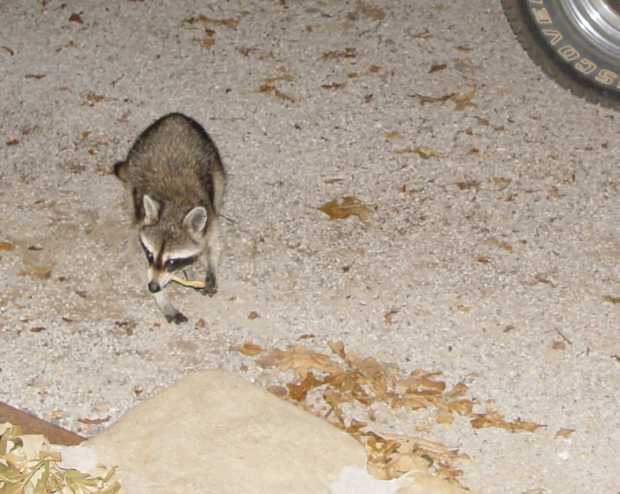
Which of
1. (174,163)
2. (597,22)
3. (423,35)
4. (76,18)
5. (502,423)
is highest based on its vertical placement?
(597,22)

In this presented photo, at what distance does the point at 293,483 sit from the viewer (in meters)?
4.88

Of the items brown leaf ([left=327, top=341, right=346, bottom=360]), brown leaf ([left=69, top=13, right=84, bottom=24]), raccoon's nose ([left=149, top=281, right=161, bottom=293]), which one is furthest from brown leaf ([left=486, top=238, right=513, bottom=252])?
brown leaf ([left=69, top=13, right=84, bottom=24])

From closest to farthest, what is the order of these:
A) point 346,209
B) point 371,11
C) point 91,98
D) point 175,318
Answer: point 175,318 → point 346,209 → point 91,98 → point 371,11

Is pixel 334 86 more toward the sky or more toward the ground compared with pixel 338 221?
more toward the sky

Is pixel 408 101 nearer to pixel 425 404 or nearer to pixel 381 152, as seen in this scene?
pixel 381 152

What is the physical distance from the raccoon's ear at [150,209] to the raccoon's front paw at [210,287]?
589mm

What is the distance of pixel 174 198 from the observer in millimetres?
6023

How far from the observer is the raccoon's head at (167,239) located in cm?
564

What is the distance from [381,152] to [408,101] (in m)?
0.72

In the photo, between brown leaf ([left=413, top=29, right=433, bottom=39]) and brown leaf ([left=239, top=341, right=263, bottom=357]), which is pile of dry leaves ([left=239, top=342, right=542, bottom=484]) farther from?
brown leaf ([left=413, top=29, right=433, bottom=39])

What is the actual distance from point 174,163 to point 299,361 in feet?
5.29

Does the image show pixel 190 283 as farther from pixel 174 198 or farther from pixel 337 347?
pixel 337 347

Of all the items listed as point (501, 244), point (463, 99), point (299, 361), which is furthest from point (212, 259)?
point (463, 99)

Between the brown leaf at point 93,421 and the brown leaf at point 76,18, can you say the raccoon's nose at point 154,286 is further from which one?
the brown leaf at point 76,18
